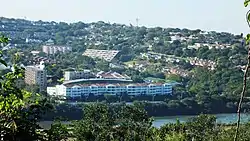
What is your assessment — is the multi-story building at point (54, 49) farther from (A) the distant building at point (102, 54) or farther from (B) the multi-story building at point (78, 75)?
(B) the multi-story building at point (78, 75)

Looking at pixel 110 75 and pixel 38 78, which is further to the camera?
pixel 110 75

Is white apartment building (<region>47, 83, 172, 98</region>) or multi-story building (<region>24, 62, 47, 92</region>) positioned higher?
multi-story building (<region>24, 62, 47, 92</region>)

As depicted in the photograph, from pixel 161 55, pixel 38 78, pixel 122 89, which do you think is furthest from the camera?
pixel 161 55

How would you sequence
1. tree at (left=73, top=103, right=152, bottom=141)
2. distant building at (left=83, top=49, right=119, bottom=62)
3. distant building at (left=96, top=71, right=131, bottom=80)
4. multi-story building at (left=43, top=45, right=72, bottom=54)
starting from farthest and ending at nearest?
multi-story building at (left=43, top=45, right=72, bottom=54) < distant building at (left=83, top=49, right=119, bottom=62) < distant building at (left=96, top=71, right=131, bottom=80) < tree at (left=73, top=103, right=152, bottom=141)

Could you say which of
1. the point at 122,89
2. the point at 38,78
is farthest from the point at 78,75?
the point at 38,78

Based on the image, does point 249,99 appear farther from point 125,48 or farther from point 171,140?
point 125,48

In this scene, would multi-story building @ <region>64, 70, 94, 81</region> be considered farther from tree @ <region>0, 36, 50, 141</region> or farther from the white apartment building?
tree @ <region>0, 36, 50, 141</region>

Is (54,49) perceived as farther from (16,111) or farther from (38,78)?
(16,111)

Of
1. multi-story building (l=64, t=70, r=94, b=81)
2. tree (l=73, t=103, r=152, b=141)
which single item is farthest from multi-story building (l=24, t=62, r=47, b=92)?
tree (l=73, t=103, r=152, b=141)

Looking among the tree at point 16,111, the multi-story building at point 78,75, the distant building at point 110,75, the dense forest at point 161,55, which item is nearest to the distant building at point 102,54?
the dense forest at point 161,55
